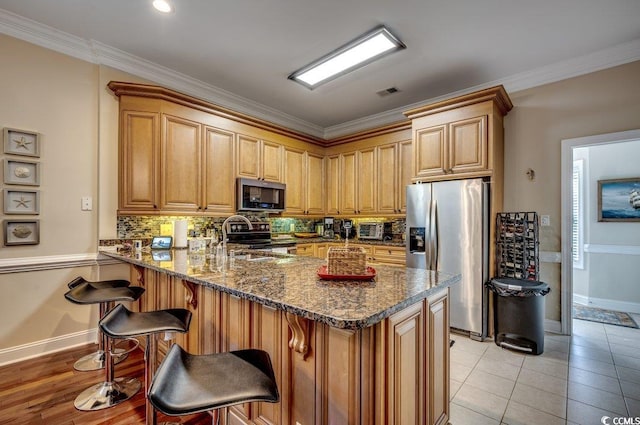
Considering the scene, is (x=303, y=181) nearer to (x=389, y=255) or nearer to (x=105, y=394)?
(x=389, y=255)

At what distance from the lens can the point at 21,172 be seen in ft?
8.50

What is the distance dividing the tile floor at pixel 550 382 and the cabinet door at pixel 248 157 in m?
3.16

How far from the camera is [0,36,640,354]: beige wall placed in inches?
103

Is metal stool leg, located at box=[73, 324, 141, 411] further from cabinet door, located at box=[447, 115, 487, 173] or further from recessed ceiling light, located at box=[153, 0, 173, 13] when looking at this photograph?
cabinet door, located at box=[447, 115, 487, 173]

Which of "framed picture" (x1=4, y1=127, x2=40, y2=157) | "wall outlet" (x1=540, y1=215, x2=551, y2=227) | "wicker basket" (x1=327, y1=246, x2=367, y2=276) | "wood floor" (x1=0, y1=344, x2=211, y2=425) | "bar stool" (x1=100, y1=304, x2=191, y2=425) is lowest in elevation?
"wood floor" (x1=0, y1=344, x2=211, y2=425)

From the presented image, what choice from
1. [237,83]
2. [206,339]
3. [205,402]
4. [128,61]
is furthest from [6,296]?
[237,83]

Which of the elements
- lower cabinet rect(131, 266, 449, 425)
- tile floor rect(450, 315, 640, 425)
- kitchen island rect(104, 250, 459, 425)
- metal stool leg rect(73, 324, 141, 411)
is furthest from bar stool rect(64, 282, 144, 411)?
tile floor rect(450, 315, 640, 425)

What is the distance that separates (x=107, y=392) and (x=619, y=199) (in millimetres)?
6159

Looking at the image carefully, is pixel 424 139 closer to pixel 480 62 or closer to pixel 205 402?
pixel 480 62

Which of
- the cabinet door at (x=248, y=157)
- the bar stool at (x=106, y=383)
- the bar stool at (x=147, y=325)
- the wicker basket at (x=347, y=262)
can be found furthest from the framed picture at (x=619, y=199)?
the bar stool at (x=106, y=383)

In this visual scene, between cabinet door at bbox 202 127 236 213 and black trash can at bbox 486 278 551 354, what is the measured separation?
3189mm

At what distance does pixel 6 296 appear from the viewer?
2.54 metres

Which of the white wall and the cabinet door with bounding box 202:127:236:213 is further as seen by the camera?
the white wall

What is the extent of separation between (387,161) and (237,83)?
2.31m
